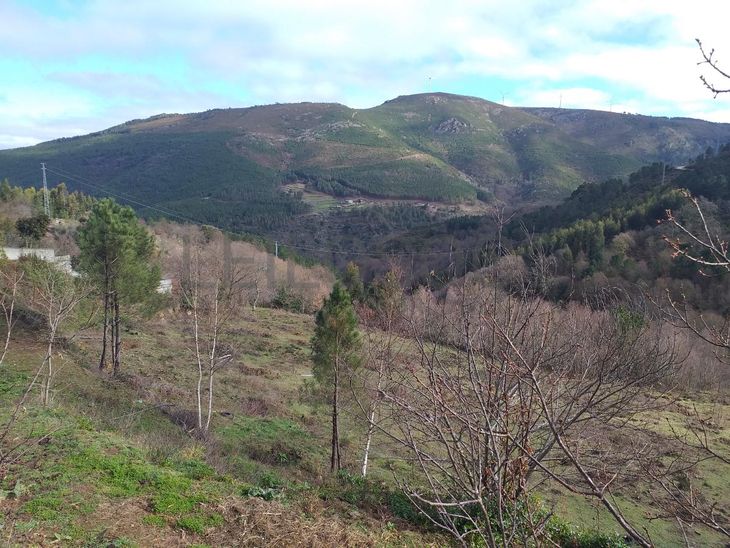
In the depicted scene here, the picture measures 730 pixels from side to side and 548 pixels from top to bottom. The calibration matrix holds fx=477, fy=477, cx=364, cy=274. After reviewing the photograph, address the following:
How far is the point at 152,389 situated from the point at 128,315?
3392 millimetres

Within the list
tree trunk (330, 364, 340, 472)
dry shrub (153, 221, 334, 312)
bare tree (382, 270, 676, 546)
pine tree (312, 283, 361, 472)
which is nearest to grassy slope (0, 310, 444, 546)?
tree trunk (330, 364, 340, 472)

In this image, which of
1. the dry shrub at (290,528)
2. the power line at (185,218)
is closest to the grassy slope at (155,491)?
the dry shrub at (290,528)

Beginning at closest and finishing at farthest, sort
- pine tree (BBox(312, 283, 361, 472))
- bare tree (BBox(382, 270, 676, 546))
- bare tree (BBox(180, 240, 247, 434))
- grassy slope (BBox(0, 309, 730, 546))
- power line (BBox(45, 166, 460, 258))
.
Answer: bare tree (BBox(382, 270, 676, 546)) < grassy slope (BBox(0, 309, 730, 546)) < bare tree (BBox(180, 240, 247, 434)) < pine tree (BBox(312, 283, 361, 472)) < power line (BBox(45, 166, 460, 258))

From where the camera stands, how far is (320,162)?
155 meters

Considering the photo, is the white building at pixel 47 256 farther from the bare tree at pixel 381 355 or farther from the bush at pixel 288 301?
the bush at pixel 288 301

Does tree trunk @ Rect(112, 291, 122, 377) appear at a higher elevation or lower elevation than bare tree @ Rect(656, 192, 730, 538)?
lower

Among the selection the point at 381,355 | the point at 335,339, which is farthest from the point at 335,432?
the point at 381,355

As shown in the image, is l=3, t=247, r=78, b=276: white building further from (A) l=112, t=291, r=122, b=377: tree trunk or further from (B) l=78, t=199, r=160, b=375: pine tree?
(A) l=112, t=291, r=122, b=377: tree trunk

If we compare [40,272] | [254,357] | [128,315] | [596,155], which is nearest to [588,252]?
[254,357]

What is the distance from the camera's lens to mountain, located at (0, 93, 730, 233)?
408ft

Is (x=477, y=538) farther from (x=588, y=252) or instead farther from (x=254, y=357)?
(x=588, y=252)

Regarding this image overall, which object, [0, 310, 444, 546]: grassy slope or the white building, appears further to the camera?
the white building

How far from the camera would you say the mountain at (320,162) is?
124500 millimetres

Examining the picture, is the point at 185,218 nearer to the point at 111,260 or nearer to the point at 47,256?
the point at 47,256
